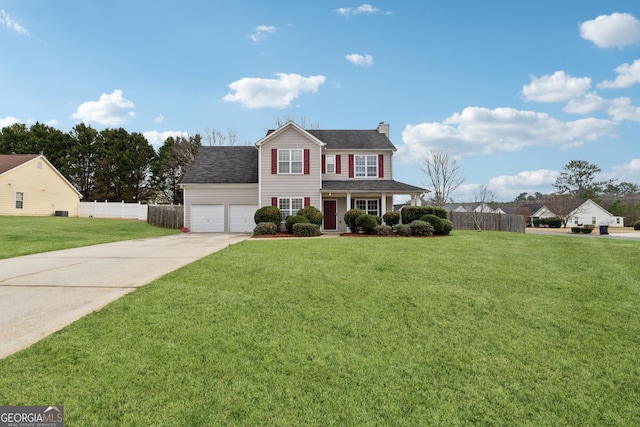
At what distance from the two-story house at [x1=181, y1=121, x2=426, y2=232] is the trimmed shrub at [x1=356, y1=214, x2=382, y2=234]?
2.83 m

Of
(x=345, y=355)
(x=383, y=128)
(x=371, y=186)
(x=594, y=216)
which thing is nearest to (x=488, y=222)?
(x=383, y=128)

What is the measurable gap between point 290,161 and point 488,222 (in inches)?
685

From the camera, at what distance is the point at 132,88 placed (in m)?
16.7

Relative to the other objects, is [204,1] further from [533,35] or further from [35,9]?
[533,35]

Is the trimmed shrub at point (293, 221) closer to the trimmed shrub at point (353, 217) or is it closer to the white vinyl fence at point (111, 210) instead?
the trimmed shrub at point (353, 217)

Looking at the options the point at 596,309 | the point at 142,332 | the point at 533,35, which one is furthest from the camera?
the point at 533,35

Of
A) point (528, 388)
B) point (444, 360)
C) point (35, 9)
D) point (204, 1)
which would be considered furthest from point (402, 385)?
point (35, 9)

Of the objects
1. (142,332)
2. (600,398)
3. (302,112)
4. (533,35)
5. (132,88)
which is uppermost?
(302,112)

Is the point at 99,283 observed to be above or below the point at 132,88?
below

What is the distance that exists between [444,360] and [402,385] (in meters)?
0.78

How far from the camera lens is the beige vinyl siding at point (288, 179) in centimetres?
1978

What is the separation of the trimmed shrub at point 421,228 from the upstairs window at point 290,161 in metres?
7.68

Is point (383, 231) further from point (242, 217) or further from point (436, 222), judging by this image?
point (242, 217)

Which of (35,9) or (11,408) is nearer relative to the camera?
(11,408)
